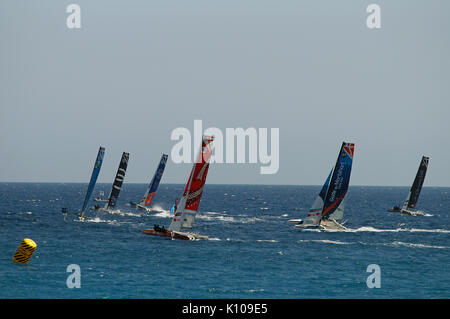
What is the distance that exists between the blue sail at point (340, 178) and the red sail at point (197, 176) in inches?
743

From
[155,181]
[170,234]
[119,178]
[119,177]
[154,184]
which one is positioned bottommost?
[170,234]

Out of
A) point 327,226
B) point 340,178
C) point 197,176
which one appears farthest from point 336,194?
point 197,176

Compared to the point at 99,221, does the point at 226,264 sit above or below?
above

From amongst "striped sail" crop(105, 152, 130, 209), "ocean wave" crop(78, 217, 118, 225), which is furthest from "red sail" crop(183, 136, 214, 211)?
"striped sail" crop(105, 152, 130, 209)

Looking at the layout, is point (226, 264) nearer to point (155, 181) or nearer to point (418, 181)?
point (155, 181)

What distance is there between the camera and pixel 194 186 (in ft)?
184

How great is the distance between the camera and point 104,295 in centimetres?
3250

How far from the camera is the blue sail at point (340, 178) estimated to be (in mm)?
67500

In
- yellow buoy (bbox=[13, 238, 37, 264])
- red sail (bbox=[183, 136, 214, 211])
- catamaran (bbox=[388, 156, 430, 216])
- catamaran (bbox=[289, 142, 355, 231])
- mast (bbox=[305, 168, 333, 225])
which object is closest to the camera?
yellow buoy (bbox=[13, 238, 37, 264])

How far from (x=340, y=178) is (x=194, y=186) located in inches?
822

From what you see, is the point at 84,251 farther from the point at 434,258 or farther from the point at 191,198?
the point at 434,258

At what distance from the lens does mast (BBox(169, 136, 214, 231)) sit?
182ft

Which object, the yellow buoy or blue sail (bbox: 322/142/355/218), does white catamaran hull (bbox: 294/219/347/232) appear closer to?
blue sail (bbox: 322/142/355/218)
